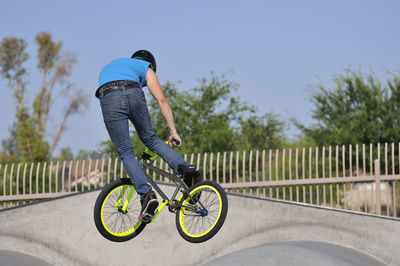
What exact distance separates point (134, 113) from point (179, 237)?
757 cm

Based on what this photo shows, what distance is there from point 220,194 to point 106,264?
7.65 metres

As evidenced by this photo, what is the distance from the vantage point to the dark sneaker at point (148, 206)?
5.89 m

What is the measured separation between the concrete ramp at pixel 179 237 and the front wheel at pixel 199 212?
6.38 metres

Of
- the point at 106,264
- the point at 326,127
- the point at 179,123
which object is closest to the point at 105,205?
the point at 106,264

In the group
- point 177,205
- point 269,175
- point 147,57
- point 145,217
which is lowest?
point 145,217

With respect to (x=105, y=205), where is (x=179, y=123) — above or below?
above

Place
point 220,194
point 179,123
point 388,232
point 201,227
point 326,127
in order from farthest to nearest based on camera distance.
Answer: point 326,127 → point 179,123 → point 388,232 → point 201,227 → point 220,194

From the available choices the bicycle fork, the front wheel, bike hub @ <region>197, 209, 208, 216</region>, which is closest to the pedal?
the bicycle fork

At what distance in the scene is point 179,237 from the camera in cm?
1281

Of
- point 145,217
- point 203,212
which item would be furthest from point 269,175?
point 145,217

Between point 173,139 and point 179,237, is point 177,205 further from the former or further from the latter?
point 179,237

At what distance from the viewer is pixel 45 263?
12.8 meters

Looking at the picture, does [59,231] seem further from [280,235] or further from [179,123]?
[179,123]

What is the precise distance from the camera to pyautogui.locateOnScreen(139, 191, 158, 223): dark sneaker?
5887 mm
